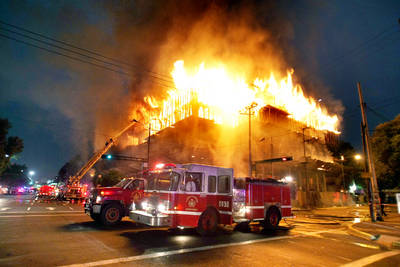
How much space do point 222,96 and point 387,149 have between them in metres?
31.8

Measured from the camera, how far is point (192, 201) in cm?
908

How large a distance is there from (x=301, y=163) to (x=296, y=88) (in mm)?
29597

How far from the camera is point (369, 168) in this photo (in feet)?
54.3

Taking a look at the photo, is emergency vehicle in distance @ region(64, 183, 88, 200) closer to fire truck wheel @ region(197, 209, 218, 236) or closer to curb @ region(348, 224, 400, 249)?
fire truck wheel @ region(197, 209, 218, 236)

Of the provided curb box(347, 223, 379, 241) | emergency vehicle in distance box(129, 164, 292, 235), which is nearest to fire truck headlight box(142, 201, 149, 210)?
emergency vehicle in distance box(129, 164, 292, 235)

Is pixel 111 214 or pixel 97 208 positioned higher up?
pixel 97 208

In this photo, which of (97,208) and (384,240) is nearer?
(384,240)

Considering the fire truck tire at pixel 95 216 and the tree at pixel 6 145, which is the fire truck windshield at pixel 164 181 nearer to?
the fire truck tire at pixel 95 216

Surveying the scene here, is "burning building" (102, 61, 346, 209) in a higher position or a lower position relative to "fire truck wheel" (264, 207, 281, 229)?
higher

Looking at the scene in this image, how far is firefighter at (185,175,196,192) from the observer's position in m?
9.12

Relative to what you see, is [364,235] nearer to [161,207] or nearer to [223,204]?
[223,204]

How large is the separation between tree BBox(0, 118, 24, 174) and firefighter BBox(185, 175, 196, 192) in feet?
138

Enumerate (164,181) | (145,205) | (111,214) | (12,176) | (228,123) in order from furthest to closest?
1. (12,176)
2. (228,123)
3. (111,214)
4. (145,205)
5. (164,181)

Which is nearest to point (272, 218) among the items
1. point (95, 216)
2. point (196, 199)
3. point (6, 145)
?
point (196, 199)
